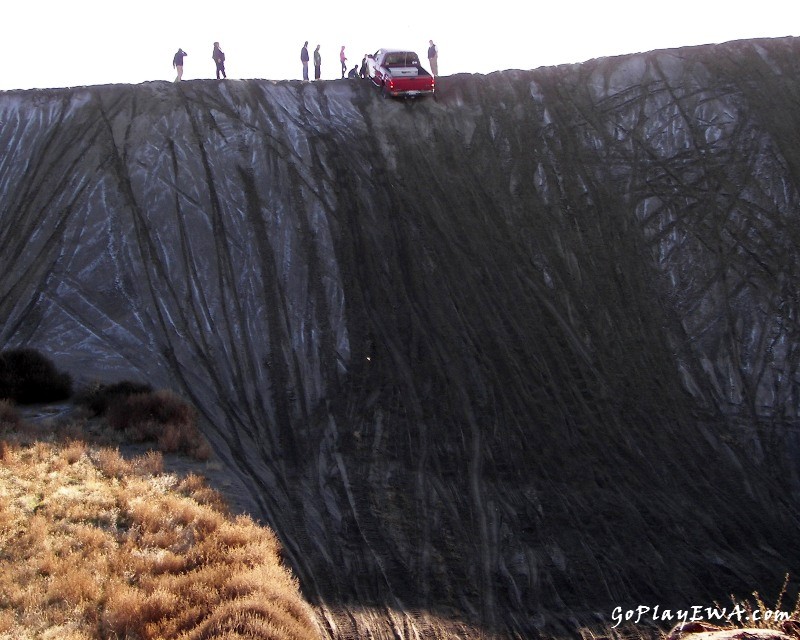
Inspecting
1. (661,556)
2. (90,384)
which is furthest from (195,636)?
(90,384)

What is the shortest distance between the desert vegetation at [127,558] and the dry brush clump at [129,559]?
14mm

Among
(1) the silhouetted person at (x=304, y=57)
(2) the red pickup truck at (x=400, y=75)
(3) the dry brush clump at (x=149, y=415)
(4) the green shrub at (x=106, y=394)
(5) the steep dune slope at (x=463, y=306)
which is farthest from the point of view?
(1) the silhouetted person at (x=304, y=57)

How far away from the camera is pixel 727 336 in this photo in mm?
19188

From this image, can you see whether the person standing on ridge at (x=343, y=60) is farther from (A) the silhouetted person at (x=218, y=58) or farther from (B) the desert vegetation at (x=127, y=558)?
(B) the desert vegetation at (x=127, y=558)

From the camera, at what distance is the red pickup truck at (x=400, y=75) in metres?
25.3

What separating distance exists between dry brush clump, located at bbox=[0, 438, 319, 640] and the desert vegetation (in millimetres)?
14

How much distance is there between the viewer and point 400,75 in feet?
83.4

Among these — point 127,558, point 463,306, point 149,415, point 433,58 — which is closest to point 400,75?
point 433,58

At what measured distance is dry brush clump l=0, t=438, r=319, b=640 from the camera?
8461 mm

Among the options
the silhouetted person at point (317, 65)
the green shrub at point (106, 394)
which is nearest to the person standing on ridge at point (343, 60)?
the silhouetted person at point (317, 65)

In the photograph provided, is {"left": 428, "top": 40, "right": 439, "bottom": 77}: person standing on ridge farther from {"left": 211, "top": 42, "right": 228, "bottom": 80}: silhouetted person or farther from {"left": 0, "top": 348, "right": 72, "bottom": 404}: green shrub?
{"left": 0, "top": 348, "right": 72, "bottom": 404}: green shrub

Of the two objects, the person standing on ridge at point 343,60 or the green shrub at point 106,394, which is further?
the person standing on ridge at point 343,60

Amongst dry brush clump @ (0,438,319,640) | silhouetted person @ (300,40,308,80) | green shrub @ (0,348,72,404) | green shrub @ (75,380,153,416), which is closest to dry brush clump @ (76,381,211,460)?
green shrub @ (75,380,153,416)

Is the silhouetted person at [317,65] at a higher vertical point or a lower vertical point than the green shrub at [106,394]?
higher
